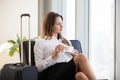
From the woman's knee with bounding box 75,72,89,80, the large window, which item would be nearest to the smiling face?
the woman's knee with bounding box 75,72,89,80

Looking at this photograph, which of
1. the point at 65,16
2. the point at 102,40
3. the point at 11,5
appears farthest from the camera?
the point at 11,5

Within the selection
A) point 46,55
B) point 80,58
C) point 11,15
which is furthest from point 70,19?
point 80,58

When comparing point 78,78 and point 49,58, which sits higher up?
point 49,58

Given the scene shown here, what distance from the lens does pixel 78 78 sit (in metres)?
2.20

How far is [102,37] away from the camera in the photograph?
11.9 ft

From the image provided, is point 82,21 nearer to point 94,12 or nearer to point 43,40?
point 94,12

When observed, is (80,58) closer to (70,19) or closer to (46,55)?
(46,55)

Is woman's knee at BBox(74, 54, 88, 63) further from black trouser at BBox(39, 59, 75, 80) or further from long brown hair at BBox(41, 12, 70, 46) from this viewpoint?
long brown hair at BBox(41, 12, 70, 46)

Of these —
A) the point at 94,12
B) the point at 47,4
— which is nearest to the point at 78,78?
the point at 94,12

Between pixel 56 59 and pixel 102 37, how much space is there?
1.36 m

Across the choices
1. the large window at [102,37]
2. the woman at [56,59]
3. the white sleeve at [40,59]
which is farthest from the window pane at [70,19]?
the white sleeve at [40,59]

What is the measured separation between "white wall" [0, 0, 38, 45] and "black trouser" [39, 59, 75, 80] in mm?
2269

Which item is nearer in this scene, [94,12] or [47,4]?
[94,12]

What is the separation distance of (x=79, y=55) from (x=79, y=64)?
0.09 metres
